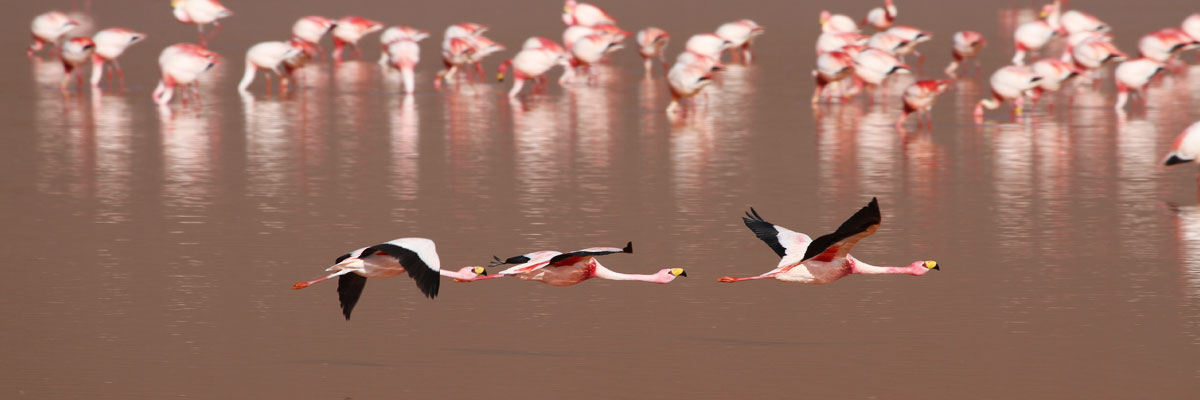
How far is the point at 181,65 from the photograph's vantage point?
19.4m

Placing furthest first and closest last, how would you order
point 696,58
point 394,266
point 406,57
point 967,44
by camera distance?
point 967,44
point 406,57
point 696,58
point 394,266

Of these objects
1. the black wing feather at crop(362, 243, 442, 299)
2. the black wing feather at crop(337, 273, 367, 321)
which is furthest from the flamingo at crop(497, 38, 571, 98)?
the black wing feather at crop(362, 243, 442, 299)

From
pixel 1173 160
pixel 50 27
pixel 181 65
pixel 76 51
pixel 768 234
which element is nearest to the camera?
pixel 768 234

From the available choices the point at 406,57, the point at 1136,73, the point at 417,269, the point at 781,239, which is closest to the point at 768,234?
the point at 781,239

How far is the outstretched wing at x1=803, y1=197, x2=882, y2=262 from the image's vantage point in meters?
7.05

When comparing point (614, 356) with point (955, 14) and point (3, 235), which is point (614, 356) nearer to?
point (3, 235)

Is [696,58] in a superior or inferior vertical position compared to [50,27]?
inferior

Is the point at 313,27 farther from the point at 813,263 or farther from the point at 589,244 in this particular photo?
the point at 813,263

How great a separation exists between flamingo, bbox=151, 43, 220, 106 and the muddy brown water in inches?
19.1

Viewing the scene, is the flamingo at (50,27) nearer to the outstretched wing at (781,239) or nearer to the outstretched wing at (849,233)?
the outstretched wing at (781,239)

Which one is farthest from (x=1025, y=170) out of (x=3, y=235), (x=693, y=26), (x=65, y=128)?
(x=693, y=26)

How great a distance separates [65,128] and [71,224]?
627 cm

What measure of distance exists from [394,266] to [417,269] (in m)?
0.38

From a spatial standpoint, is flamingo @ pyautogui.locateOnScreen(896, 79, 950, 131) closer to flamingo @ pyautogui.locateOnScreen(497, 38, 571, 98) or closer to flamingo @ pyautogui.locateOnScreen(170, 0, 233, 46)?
flamingo @ pyautogui.locateOnScreen(497, 38, 571, 98)
